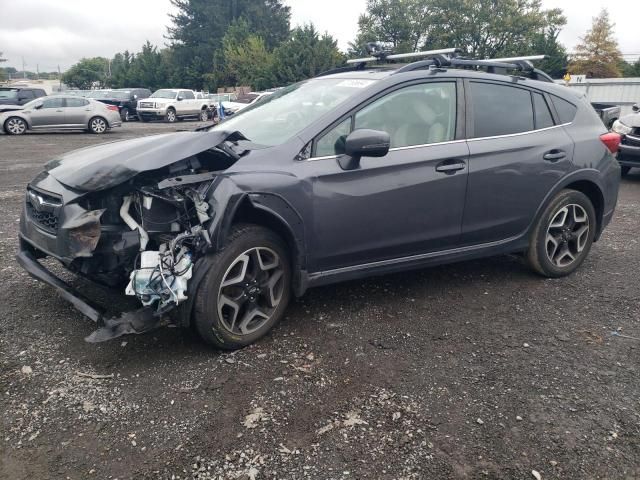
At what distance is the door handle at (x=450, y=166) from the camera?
3.84 m

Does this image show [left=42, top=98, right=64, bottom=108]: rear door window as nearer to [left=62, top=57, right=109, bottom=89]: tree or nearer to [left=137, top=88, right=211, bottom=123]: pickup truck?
[left=137, top=88, right=211, bottom=123]: pickup truck

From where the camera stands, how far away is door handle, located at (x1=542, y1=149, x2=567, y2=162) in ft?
14.2

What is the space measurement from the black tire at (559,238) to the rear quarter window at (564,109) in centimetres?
63

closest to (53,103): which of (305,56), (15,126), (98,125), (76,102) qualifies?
(76,102)

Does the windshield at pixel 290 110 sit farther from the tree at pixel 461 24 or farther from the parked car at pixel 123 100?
the tree at pixel 461 24

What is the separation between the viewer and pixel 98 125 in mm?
19922

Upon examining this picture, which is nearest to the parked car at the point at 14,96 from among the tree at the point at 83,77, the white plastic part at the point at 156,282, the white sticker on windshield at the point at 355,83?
the white sticker on windshield at the point at 355,83

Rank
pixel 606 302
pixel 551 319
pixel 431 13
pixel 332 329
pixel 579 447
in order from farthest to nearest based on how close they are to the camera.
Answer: pixel 431 13
pixel 606 302
pixel 551 319
pixel 332 329
pixel 579 447

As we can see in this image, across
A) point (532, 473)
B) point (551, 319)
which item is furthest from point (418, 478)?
point (551, 319)

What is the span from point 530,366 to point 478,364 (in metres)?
0.31

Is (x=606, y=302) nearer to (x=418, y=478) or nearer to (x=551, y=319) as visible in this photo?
(x=551, y=319)

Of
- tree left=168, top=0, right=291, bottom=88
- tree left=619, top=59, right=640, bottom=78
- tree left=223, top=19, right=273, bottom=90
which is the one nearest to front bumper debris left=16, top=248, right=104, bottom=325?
tree left=223, top=19, right=273, bottom=90

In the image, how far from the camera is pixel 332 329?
3682 mm

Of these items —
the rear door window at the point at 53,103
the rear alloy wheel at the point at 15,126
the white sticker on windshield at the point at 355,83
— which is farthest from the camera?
the rear door window at the point at 53,103
